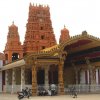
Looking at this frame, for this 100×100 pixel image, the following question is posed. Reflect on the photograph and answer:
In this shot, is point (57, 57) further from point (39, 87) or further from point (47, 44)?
point (47, 44)

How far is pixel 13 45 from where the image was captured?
48688mm

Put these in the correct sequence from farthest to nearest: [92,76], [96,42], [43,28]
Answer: [43,28], [92,76], [96,42]

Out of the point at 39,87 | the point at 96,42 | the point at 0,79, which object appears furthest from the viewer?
the point at 0,79

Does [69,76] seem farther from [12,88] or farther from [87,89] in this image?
[12,88]

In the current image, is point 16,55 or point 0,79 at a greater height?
point 16,55

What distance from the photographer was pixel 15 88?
33.8m

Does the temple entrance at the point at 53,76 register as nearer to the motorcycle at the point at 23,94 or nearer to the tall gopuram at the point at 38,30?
the tall gopuram at the point at 38,30

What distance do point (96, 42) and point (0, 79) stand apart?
670 inches

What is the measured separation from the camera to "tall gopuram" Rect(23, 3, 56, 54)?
1980 inches

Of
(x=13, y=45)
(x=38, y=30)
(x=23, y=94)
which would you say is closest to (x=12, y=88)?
(x=23, y=94)

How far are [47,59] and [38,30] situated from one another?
76.9ft

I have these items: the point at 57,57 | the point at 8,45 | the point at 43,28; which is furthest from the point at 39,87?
the point at 43,28

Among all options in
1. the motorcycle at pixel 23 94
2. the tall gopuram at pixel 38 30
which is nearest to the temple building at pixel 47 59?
the tall gopuram at pixel 38 30

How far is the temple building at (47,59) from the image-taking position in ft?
93.4
